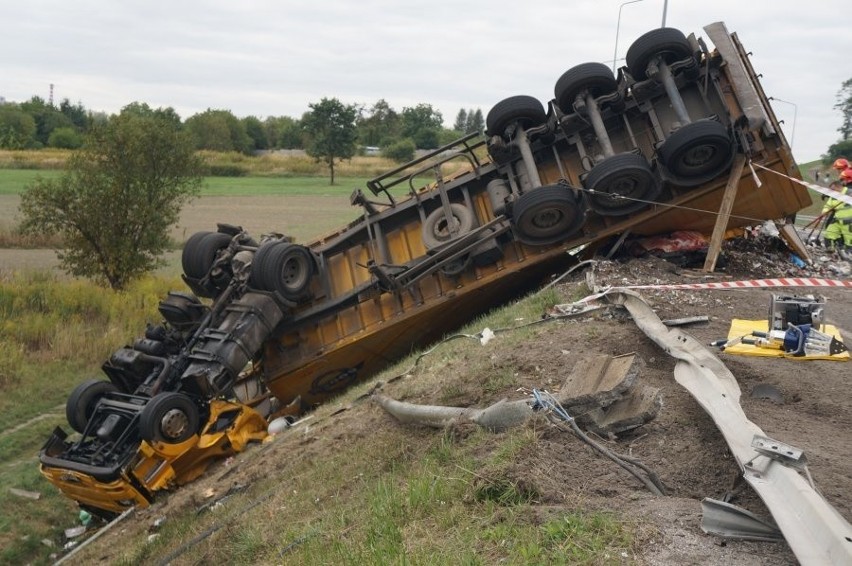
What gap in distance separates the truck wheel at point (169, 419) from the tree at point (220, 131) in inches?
2359

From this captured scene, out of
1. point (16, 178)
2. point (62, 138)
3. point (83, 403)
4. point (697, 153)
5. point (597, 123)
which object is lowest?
point (83, 403)

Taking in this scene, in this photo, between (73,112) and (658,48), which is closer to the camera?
(658,48)

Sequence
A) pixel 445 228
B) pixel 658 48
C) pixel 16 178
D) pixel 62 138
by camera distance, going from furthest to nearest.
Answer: pixel 62 138 → pixel 16 178 → pixel 445 228 → pixel 658 48

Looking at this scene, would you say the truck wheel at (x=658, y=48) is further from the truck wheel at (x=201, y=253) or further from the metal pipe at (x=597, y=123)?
the truck wheel at (x=201, y=253)

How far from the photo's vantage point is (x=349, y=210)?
3709 centimetres

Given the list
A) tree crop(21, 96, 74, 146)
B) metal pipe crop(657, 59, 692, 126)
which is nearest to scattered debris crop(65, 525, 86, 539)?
metal pipe crop(657, 59, 692, 126)

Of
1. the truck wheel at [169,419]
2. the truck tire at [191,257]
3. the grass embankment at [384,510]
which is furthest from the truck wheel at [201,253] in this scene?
the grass embankment at [384,510]

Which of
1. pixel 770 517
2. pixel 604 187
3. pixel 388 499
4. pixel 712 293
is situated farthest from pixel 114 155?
pixel 770 517

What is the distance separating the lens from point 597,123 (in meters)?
8.52

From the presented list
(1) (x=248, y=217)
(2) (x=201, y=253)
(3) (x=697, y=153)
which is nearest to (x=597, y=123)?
(3) (x=697, y=153)

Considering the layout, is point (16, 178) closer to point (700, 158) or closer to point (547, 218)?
point (547, 218)

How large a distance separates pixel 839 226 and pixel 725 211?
361cm

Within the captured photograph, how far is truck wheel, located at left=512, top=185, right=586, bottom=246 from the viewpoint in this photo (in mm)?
8141

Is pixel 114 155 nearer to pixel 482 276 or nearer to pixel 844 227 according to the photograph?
pixel 482 276
